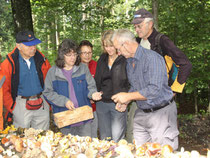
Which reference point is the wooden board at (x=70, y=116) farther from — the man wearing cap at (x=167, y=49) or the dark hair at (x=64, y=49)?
the man wearing cap at (x=167, y=49)

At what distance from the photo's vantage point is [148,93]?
2.14 metres

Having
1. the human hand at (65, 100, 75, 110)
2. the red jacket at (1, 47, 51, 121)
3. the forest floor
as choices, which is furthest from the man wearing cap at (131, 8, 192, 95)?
the forest floor

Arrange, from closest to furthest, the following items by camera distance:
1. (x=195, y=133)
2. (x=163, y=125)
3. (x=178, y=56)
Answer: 1. (x=163, y=125)
2. (x=178, y=56)
3. (x=195, y=133)

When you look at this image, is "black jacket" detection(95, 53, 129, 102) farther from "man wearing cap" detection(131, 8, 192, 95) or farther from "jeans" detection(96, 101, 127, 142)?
"man wearing cap" detection(131, 8, 192, 95)

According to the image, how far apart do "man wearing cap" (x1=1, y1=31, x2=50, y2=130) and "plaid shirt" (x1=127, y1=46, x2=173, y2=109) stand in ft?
5.54

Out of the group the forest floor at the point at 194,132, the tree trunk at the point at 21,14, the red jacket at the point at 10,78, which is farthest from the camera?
the forest floor at the point at 194,132

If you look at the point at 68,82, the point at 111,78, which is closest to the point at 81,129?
the point at 68,82

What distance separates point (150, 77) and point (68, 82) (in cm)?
136

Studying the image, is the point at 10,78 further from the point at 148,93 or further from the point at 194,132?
the point at 194,132

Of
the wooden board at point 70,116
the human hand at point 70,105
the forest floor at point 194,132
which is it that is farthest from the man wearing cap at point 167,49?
the forest floor at point 194,132

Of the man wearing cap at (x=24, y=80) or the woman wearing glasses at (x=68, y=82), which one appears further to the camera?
the man wearing cap at (x=24, y=80)

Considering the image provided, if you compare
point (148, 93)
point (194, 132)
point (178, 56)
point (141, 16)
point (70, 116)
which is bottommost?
point (194, 132)

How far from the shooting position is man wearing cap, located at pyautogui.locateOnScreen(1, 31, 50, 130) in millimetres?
3209

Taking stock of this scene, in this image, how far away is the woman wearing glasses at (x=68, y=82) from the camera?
2.99m
